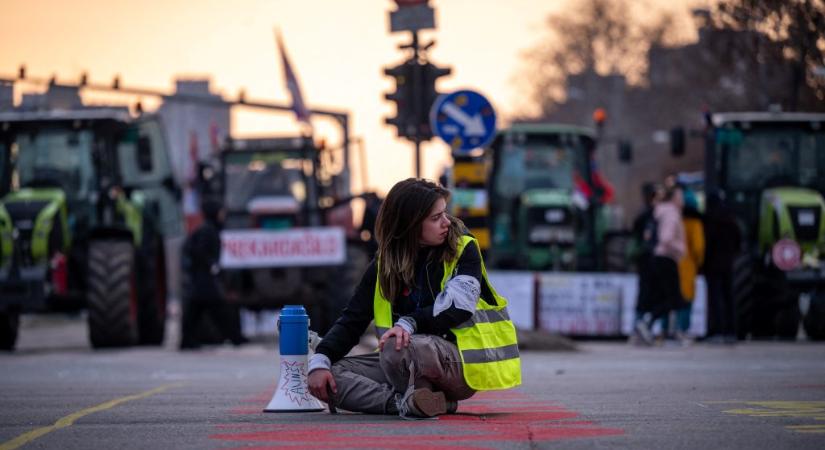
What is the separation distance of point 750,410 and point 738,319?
51.9 ft

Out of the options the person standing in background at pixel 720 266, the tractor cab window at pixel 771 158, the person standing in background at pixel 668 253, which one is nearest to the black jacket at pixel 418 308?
the person standing in background at pixel 668 253

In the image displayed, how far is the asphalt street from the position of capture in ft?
29.9

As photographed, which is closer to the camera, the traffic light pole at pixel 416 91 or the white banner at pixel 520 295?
the traffic light pole at pixel 416 91

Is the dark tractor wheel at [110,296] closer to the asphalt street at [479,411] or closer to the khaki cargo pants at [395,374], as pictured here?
the asphalt street at [479,411]

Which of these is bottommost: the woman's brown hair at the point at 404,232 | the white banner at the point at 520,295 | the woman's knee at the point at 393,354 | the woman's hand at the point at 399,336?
the white banner at the point at 520,295

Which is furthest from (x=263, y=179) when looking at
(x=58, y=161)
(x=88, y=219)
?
(x=58, y=161)

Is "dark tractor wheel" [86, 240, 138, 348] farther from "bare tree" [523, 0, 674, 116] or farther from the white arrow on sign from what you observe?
"bare tree" [523, 0, 674, 116]

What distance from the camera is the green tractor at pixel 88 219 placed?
24672 millimetres

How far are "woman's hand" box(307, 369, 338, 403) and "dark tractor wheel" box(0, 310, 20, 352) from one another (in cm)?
1622

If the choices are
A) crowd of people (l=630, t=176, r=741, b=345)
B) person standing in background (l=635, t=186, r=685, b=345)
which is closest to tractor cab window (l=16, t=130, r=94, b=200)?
crowd of people (l=630, t=176, r=741, b=345)

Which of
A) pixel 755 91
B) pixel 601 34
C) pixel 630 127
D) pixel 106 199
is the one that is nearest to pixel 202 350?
pixel 106 199

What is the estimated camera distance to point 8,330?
1031 inches

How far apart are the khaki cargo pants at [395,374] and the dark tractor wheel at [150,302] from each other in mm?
16078

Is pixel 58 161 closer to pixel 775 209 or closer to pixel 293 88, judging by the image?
pixel 775 209
